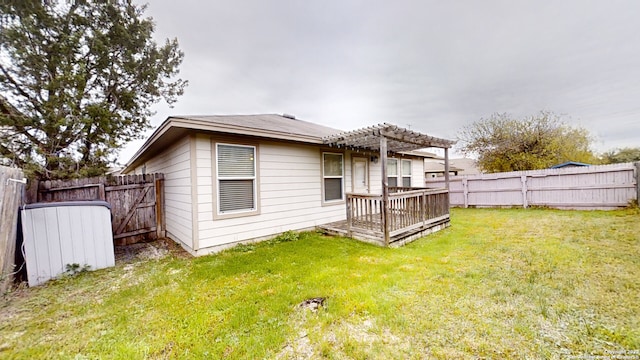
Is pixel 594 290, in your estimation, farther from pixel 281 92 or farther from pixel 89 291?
pixel 281 92

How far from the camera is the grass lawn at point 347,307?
193 centimetres

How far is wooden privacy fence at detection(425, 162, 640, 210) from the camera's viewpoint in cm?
762

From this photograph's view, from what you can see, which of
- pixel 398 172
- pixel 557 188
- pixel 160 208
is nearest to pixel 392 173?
pixel 398 172

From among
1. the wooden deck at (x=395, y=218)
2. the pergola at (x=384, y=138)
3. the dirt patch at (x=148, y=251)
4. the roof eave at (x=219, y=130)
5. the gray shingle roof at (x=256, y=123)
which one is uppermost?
the gray shingle roof at (x=256, y=123)

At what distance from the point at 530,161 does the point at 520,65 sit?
719 cm

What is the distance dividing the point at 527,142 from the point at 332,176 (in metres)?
13.9

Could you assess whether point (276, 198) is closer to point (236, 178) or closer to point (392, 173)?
point (236, 178)

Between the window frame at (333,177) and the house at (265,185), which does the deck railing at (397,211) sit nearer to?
the house at (265,185)

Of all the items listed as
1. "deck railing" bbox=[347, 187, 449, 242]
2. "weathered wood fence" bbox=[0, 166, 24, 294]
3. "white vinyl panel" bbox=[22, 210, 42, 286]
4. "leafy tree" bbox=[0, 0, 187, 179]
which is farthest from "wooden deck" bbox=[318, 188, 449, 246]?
"leafy tree" bbox=[0, 0, 187, 179]

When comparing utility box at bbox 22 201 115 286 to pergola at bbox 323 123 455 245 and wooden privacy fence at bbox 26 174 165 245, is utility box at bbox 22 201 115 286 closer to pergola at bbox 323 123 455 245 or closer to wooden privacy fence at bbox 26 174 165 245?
wooden privacy fence at bbox 26 174 165 245

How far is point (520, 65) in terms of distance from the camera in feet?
29.5

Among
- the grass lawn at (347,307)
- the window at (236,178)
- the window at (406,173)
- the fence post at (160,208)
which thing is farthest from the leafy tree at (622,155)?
the fence post at (160,208)

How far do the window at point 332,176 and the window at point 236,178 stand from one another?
7.21 ft

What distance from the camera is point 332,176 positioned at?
6.85m
